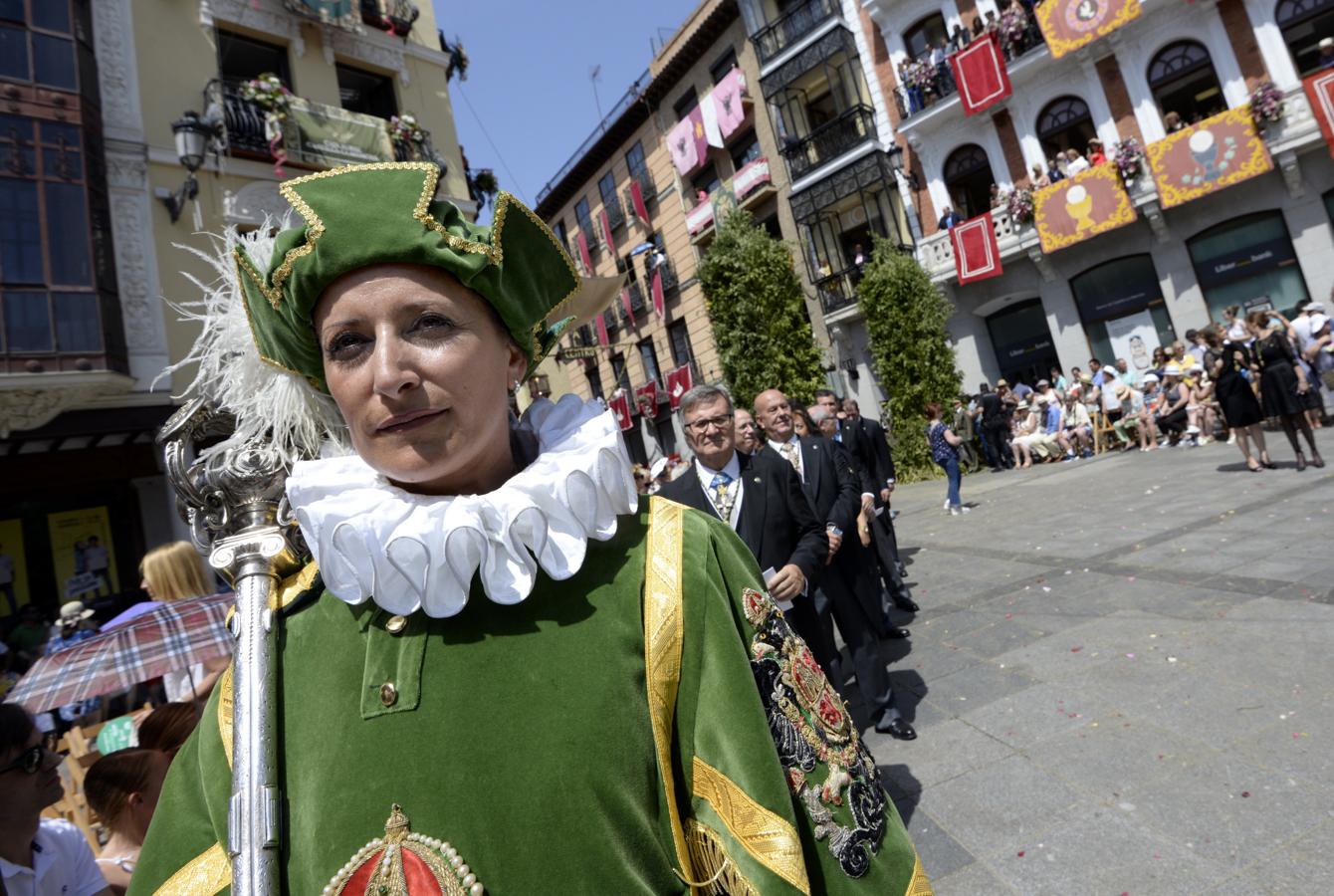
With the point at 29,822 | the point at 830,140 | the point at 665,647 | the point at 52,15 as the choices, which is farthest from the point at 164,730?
the point at 830,140

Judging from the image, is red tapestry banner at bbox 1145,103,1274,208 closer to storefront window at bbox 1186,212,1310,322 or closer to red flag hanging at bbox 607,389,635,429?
storefront window at bbox 1186,212,1310,322

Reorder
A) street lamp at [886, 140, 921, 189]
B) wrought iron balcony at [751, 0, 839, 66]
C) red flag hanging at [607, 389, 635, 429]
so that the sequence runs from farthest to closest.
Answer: red flag hanging at [607, 389, 635, 429], wrought iron balcony at [751, 0, 839, 66], street lamp at [886, 140, 921, 189]

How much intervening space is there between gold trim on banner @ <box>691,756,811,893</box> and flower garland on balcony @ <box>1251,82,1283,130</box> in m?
17.3

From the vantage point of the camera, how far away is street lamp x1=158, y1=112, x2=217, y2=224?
29.8 ft

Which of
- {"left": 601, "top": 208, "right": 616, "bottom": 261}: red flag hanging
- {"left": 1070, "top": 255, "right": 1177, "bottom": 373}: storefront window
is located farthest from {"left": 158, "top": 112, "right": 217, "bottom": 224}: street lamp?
{"left": 601, "top": 208, "right": 616, "bottom": 261}: red flag hanging

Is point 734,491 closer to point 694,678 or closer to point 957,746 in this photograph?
point 957,746

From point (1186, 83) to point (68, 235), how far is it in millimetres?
19638

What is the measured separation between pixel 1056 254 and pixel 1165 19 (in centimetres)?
478

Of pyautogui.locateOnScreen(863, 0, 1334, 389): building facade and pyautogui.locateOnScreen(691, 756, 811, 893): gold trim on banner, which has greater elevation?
pyautogui.locateOnScreen(863, 0, 1334, 389): building facade

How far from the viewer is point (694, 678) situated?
3.45ft

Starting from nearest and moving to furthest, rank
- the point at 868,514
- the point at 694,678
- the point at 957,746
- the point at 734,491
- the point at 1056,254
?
the point at 694,678
the point at 957,746
the point at 734,491
the point at 868,514
the point at 1056,254

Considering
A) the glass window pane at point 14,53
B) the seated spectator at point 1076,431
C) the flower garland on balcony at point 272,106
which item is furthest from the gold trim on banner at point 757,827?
the seated spectator at point 1076,431

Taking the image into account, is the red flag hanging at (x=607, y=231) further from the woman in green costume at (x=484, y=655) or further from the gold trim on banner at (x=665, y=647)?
the gold trim on banner at (x=665, y=647)

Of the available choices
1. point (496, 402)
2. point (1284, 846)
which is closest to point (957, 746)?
point (1284, 846)
